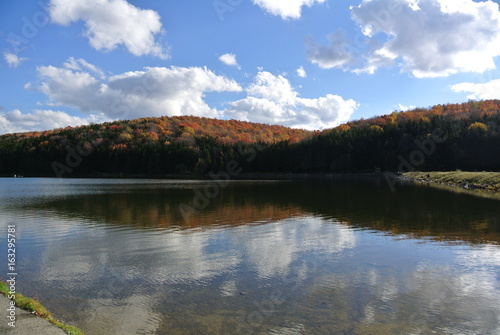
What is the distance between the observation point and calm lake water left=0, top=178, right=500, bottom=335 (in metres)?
7.25

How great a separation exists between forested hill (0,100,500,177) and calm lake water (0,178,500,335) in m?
99.6

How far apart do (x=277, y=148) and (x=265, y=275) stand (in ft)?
413

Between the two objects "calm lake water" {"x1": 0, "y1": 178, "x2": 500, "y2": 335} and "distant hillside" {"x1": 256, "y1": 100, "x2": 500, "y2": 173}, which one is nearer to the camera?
"calm lake water" {"x1": 0, "y1": 178, "x2": 500, "y2": 335}

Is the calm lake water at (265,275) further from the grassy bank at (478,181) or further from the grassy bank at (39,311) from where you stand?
the grassy bank at (478,181)

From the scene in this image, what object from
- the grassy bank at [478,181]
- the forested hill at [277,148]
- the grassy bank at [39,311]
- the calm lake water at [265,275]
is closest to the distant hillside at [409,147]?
the forested hill at [277,148]

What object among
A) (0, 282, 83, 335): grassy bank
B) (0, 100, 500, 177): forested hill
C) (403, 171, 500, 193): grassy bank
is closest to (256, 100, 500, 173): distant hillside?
(0, 100, 500, 177): forested hill

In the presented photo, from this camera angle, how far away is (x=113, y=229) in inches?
704

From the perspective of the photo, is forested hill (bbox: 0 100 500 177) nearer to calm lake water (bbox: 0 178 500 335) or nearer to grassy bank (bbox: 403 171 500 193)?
grassy bank (bbox: 403 171 500 193)

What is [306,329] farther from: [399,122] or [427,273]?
[399,122]

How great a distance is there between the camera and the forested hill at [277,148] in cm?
10850

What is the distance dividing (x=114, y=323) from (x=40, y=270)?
202 inches

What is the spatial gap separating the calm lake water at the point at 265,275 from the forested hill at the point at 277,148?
327 ft

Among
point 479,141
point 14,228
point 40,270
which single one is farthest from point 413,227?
point 479,141

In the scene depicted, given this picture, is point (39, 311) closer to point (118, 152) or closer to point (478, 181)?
point (478, 181)
